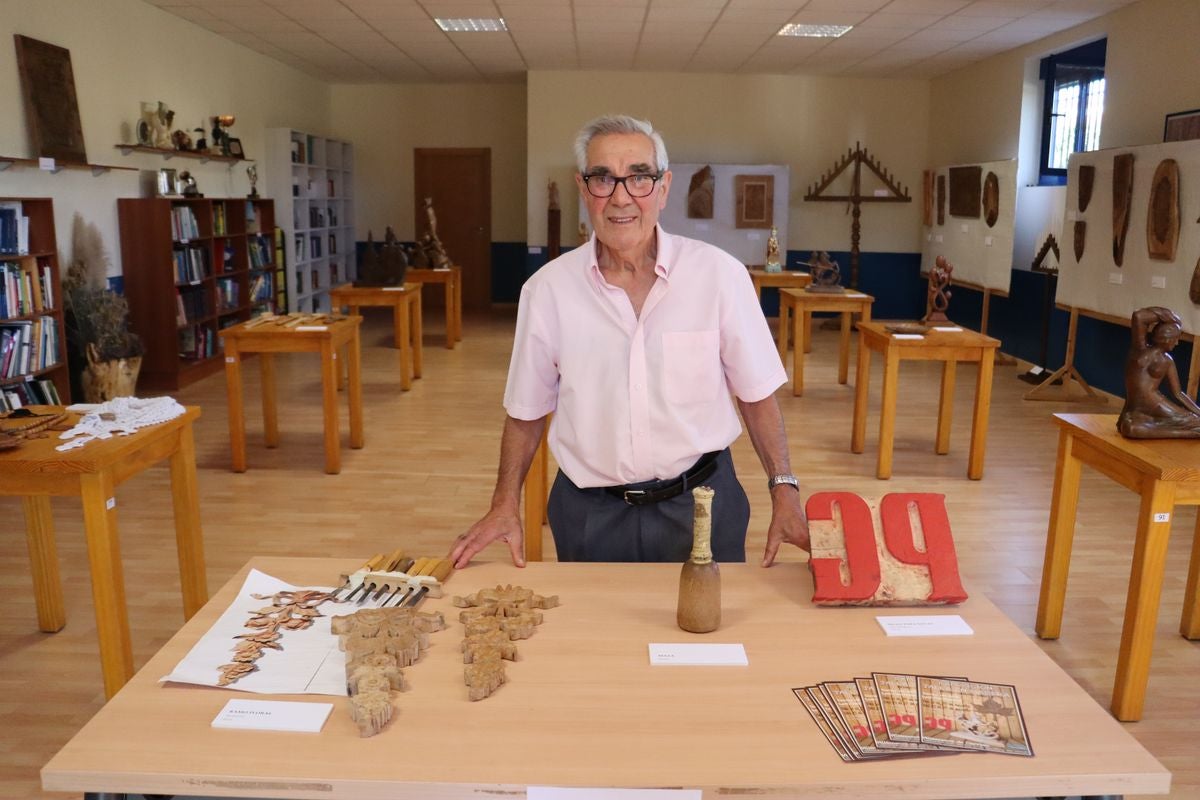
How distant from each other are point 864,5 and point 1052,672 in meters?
7.82

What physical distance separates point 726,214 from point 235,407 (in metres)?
8.19

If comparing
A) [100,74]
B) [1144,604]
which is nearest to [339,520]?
[1144,604]

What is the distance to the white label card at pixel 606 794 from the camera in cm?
126

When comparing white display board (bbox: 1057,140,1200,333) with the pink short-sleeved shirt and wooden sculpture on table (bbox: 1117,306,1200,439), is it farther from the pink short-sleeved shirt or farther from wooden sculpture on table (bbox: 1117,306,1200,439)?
the pink short-sleeved shirt

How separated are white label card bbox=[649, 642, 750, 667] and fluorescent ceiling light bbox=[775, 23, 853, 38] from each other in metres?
8.67

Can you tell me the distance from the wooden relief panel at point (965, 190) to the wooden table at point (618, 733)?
9607mm

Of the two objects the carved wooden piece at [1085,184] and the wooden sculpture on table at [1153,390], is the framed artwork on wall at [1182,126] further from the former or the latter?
the wooden sculpture on table at [1153,390]

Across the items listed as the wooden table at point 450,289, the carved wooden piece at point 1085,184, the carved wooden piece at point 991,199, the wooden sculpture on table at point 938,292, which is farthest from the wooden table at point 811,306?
the wooden table at point 450,289

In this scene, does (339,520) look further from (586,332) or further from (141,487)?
(586,332)

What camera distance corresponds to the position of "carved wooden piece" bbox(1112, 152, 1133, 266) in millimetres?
7113

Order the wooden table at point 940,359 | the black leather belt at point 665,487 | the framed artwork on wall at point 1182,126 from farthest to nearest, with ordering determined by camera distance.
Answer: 1. the framed artwork on wall at point 1182,126
2. the wooden table at point 940,359
3. the black leather belt at point 665,487

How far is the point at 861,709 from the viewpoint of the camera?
4.74 ft

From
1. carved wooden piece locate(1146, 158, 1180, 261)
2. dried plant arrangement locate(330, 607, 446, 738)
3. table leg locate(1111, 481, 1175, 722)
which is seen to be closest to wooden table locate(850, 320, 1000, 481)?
carved wooden piece locate(1146, 158, 1180, 261)

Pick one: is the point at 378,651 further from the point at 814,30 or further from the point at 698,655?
the point at 814,30
